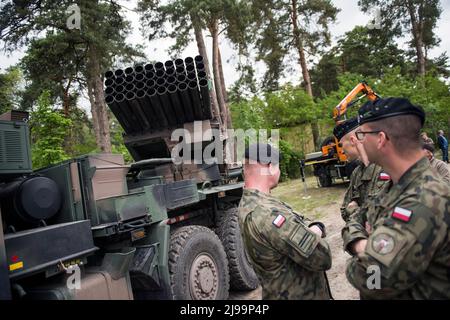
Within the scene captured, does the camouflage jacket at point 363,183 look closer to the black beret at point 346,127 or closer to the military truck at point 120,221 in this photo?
the black beret at point 346,127

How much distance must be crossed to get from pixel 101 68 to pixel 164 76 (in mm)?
10519

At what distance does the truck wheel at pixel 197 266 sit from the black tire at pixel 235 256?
39 cm

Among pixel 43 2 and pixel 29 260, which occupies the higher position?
pixel 43 2

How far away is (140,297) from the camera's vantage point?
3.69 m

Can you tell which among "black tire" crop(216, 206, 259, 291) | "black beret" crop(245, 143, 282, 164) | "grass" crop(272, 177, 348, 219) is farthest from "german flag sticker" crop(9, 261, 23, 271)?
"grass" crop(272, 177, 348, 219)

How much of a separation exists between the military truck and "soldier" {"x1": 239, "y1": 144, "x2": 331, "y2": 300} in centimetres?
147

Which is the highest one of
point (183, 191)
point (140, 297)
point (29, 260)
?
point (183, 191)

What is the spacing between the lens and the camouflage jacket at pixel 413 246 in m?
1.54

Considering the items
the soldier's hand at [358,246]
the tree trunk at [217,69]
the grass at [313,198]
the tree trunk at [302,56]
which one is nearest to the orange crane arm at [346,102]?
the grass at [313,198]

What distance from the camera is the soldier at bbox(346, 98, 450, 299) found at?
1.55m

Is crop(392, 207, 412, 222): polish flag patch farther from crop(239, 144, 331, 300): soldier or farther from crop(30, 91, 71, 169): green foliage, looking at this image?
crop(30, 91, 71, 169): green foliage

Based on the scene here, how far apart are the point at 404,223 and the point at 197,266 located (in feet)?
9.30
